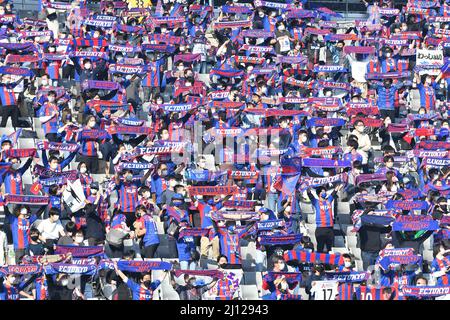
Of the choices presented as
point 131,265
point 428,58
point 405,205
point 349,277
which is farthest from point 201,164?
point 428,58

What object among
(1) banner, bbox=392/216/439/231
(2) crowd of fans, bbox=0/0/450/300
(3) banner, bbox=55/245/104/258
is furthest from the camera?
(1) banner, bbox=392/216/439/231

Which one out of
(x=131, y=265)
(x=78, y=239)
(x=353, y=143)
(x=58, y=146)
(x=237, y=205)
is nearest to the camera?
→ (x=131, y=265)

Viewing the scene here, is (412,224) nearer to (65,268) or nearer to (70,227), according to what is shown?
(70,227)

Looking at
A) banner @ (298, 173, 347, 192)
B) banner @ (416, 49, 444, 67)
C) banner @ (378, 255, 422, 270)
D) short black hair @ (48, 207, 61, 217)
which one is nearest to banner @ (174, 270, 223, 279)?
short black hair @ (48, 207, 61, 217)

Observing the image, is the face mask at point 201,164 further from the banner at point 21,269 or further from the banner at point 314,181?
the banner at point 21,269

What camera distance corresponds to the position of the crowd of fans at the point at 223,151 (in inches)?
1319

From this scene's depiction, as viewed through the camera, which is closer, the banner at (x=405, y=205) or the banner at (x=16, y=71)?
the banner at (x=405, y=205)

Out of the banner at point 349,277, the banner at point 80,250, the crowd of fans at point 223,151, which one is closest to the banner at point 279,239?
the crowd of fans at point 223,151

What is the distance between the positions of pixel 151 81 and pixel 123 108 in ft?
5.42

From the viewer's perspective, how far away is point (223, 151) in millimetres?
37156

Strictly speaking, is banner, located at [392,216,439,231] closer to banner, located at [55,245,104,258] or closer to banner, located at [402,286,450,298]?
banner, located at [402,286,450,298]

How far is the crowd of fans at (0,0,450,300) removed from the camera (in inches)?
1319

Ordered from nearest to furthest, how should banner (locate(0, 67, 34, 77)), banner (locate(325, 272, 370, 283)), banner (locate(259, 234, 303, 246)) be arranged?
banner (locate(325, 272, 370, 283))
banner (locate(259, 234, 303, 246))
banner (locate(0, 67, 34, 77))

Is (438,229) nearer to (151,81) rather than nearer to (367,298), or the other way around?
(367,298)
